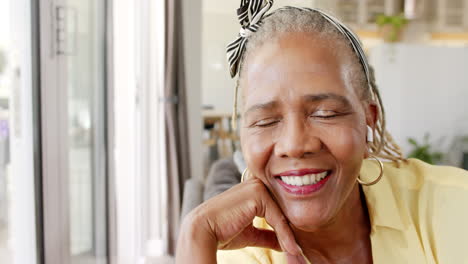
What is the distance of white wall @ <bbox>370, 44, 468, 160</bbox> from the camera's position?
18.3ft

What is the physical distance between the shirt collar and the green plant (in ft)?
14.7

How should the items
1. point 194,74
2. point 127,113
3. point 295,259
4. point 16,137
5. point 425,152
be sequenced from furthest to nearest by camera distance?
point 425,152, point 194,74, point 127,113, point 16,137, point 295,259

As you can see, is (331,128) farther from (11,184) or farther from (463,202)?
(11,184)

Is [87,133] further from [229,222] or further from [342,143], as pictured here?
[342,143]

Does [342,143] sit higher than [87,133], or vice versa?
[342,143]

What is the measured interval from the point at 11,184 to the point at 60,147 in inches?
10.6

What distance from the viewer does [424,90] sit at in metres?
5.66

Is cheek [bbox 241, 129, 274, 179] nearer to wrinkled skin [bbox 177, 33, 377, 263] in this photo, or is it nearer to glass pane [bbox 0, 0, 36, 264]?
wrinkled skin [bbox 177, 33, 377, 263]

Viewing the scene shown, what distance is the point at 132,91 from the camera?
2.99 m

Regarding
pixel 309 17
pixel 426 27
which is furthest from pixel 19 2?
pixel 426 27

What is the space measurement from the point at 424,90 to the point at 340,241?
5.25 meters

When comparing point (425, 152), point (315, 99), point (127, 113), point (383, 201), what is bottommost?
point (425, 152)

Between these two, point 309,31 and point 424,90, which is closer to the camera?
point 309,31

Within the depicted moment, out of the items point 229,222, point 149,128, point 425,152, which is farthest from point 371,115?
point 425,152
